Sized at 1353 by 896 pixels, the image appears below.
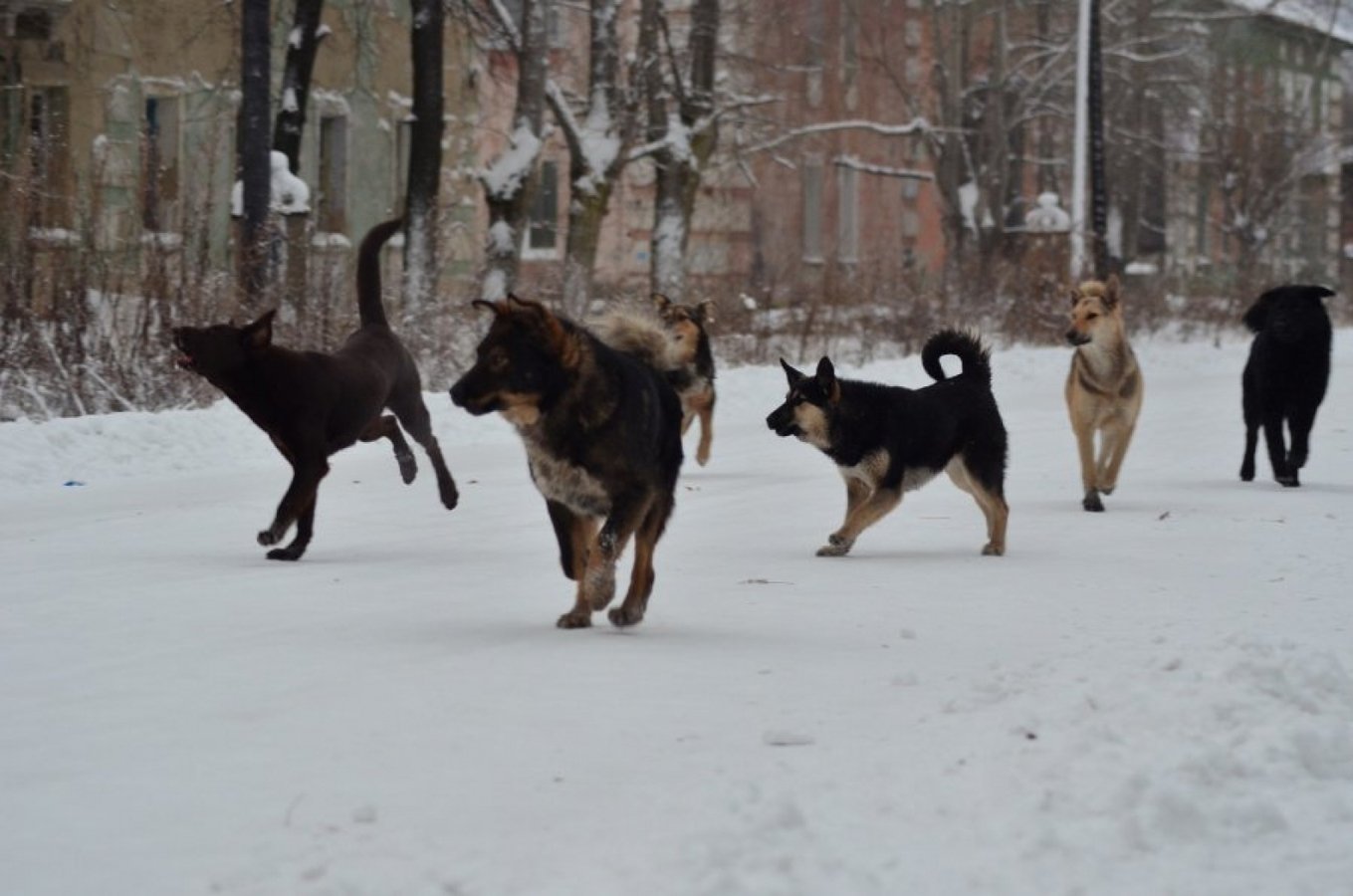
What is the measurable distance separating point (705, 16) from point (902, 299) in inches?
211

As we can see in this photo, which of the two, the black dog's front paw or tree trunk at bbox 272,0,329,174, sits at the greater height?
tree trunk at bbox 272,0,329,174

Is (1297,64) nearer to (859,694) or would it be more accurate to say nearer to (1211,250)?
(1211,250)

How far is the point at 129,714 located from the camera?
20.7ft

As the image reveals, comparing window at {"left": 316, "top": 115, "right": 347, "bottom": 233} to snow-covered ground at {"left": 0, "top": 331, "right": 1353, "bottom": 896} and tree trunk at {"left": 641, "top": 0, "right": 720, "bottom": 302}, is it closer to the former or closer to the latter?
tree trunk at {"left": 641, "top": 0, "right": 720, "bottom": 302}

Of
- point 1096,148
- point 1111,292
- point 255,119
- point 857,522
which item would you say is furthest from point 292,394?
point 1096,148

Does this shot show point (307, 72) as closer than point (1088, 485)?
No

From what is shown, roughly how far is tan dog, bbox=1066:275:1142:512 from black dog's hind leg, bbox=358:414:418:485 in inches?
168

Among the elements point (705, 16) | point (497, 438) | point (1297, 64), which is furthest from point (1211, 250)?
point (497, 438)

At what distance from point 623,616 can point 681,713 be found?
1824 mm

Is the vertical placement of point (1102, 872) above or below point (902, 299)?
below

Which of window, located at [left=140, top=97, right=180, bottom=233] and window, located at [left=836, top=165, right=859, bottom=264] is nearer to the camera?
window, located at [left=140, top=97, right=180, bottom=233]

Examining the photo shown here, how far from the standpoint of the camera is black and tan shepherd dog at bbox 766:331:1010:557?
11258 millimetres

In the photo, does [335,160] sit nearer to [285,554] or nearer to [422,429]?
[422,429]

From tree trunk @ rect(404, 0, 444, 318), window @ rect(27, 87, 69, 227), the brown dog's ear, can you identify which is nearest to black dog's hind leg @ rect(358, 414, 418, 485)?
the brown dog's ear
